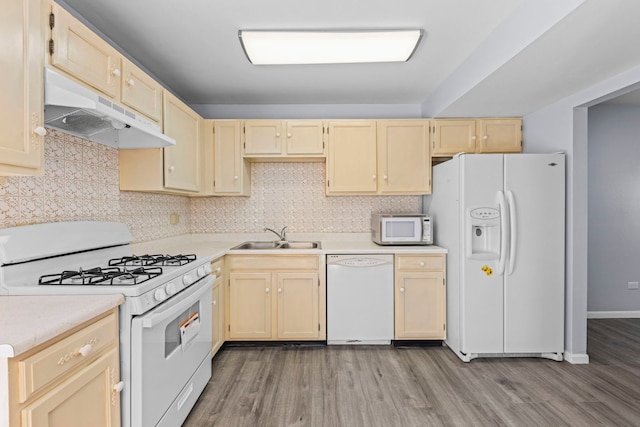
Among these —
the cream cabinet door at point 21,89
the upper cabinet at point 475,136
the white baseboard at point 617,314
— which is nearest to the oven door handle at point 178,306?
the cream cabinet door at point 21,89

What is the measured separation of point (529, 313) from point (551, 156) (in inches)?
51.7

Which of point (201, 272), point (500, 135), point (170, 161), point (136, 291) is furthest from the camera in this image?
point (500, 135)

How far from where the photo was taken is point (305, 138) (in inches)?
134

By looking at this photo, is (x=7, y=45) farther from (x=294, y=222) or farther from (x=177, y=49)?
(x=294, y=222)

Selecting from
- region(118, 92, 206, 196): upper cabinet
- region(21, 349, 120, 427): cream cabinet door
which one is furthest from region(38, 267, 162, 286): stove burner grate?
region(118, 92, 206, 196): upper cabinet

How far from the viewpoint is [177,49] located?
2484 millimetres

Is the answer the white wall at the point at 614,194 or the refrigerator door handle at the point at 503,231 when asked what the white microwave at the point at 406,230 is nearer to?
the refrigerator door handle at the point at 503,231

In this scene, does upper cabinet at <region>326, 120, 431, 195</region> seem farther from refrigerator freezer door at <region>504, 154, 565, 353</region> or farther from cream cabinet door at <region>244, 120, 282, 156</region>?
refrigerator freezer door at <region>504, 154, 565, 353</region>

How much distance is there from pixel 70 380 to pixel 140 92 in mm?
1693

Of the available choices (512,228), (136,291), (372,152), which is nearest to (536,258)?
(512,228)

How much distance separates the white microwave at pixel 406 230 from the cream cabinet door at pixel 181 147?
1.81 meters

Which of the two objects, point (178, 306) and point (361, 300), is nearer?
point (178, 306)

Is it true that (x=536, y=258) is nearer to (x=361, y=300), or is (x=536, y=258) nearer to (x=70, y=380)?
(x=361, y=300)

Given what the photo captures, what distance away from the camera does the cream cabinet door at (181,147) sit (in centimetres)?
253
